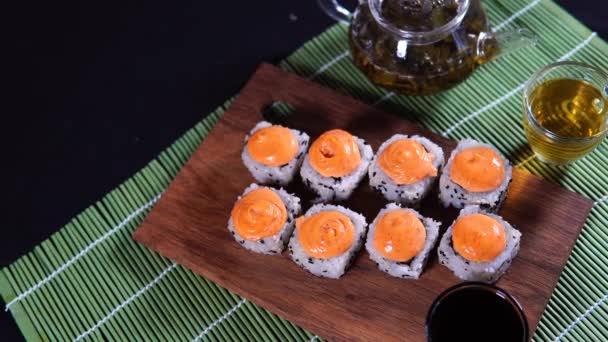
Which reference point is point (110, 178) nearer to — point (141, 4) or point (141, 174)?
point (141, 174)

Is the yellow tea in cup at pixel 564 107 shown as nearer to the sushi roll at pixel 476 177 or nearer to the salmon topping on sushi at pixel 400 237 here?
the sushi roll at pixel 476 177

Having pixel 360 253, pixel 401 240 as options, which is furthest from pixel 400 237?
pixel 360 253

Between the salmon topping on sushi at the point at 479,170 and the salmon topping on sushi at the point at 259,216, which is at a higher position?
the salmon topping on sushi at the point at 479,170

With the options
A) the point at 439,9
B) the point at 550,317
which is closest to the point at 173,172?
the point at 439,9

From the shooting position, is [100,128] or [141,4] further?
[141,4]

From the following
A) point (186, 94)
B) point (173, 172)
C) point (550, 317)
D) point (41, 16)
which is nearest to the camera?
point (550, 317)

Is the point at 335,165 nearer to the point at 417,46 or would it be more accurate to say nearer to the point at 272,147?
the point at 272,147

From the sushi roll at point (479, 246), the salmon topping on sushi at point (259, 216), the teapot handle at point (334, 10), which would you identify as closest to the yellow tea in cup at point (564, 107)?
the sushi roll at point (479, 246)
